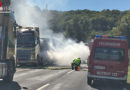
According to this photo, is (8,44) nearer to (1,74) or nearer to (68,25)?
(1,74)

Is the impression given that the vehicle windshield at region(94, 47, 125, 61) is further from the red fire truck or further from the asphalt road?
the asphalt road

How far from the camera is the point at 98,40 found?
14828 mm

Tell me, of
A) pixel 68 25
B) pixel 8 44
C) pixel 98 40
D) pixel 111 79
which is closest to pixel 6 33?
pixel 8 44

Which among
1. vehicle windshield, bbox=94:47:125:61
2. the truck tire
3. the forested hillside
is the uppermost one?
the forested hillside

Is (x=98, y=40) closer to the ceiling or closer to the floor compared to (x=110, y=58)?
closer to the ceiling

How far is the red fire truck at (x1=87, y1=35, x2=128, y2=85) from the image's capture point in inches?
568

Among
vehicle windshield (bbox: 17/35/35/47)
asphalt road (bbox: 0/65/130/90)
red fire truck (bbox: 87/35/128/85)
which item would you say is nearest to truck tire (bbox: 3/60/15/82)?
asphalt road (bbox: 0/65/130/90)

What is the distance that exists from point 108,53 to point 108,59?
314mm

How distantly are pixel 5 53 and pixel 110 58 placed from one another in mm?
5259

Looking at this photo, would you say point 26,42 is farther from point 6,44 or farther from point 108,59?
point 108,59

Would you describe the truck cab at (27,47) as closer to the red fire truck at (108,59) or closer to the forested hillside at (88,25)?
the red fire truck at (108,59)

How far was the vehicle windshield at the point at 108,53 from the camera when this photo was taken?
1471 cm

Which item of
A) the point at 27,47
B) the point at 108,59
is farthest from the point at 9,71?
the point at 27,47

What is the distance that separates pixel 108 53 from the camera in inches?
583
